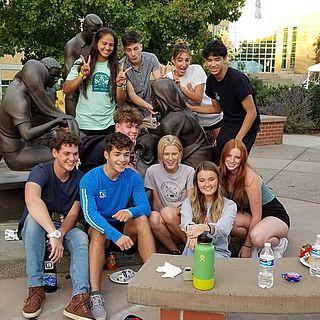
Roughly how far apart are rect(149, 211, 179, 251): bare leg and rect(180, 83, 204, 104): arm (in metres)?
1.39

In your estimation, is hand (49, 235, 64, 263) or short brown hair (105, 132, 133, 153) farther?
short brown hair (105, 132, 133, 153)

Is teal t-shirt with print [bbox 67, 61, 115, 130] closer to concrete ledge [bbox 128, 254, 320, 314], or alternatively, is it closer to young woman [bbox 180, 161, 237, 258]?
young woman [bbox 180, 161, 237, 258]

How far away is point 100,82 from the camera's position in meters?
4.54

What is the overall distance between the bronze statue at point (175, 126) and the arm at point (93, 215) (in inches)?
39.2

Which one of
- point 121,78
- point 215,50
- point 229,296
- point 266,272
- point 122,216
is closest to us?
point 229,296

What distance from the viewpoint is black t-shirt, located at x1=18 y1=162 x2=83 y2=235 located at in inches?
143

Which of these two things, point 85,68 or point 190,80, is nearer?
point 85,68

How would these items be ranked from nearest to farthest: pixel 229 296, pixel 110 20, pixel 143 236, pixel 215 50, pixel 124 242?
pixel 229 296 < pixel 124 242 < pixel 143 236 < pixel 215 50 < pixel 110 20

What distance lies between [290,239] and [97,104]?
2298mm

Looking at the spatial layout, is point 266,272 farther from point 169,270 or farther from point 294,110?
point 294,110

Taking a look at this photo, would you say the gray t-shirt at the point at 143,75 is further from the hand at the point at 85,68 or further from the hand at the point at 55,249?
the hand at the point at 55,249

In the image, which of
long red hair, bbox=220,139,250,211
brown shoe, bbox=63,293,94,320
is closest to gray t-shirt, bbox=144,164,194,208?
long red hair, bbox=220,139,250,211

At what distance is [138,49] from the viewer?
4.69 metres

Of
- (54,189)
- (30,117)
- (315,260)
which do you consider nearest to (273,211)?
(315,260)
